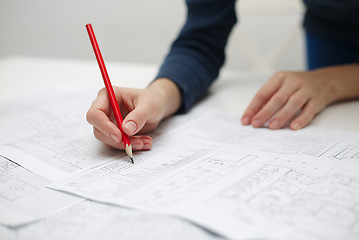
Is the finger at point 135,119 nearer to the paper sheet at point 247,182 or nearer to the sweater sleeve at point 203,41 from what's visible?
the paper sheet at point 247,182

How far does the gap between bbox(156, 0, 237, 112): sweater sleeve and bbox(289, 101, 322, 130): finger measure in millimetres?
201

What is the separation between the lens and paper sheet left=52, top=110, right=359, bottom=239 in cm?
31

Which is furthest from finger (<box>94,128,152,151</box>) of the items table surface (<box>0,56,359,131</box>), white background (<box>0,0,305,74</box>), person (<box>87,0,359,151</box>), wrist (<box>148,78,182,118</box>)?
white background (<box>0,0,305,74</box>)

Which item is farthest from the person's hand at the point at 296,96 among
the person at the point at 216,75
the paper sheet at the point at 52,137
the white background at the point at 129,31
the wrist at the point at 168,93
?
the white background at the point at 129,31

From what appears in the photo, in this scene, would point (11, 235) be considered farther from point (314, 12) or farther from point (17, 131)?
point (314, 12)

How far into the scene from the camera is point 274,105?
22.7 inches

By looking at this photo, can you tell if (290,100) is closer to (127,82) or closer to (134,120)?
(134,120)

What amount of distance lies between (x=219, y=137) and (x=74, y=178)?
0.67 feet

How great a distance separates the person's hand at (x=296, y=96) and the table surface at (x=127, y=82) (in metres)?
0.02

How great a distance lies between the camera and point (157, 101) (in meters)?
0.55

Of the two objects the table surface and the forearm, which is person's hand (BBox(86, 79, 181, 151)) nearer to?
the table surface

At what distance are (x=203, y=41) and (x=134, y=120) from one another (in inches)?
13.7

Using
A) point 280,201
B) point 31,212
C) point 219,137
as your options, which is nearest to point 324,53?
point 219,137

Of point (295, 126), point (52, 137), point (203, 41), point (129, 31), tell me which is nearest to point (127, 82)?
point (203, 41)
